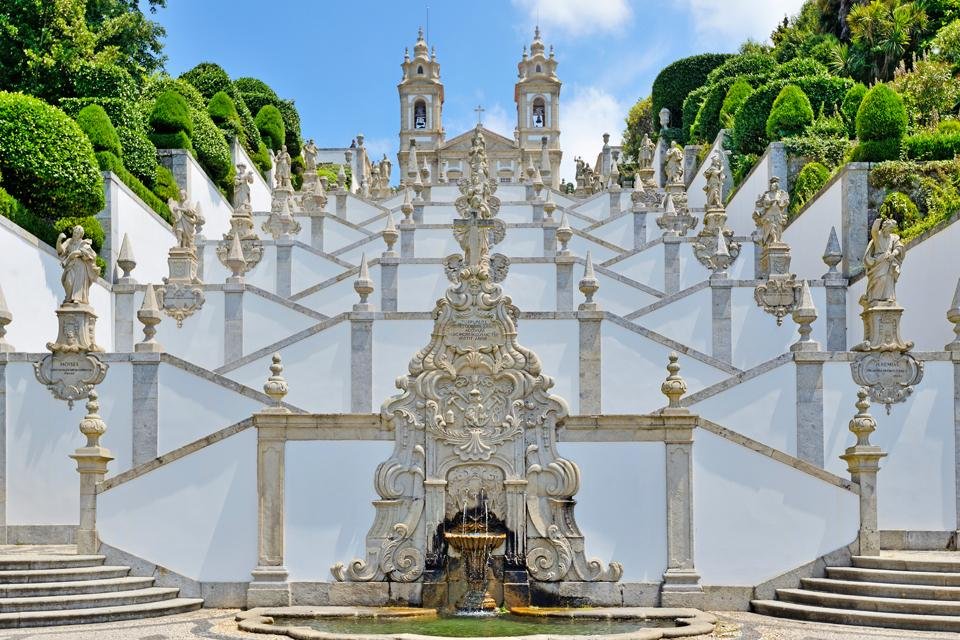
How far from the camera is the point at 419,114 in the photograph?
85000 millimetres

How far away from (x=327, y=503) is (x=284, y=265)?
47.4ft

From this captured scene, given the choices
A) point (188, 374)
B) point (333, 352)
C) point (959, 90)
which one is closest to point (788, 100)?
point (959, 90)

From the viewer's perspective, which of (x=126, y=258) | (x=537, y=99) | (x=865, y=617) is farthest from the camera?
(x=537, y=99)

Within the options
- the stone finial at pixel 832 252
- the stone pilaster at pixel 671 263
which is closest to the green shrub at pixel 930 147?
the stone finial at pixel 832 252

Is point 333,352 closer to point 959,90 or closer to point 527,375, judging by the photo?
point 527,375

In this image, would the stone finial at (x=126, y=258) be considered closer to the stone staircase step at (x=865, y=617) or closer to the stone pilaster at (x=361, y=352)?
the stone pilaster at (x=361, y=352)

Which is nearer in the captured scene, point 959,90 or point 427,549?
point 427,549

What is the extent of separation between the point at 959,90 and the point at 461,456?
2512cm

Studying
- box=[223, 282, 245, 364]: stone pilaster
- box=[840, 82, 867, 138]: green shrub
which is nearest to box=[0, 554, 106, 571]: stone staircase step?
box=[223, 282, 245, 364]: stone pilaster

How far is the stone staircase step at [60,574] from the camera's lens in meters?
14.7

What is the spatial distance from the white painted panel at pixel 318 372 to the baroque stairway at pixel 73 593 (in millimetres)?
6501

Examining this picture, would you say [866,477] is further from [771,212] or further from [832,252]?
[771,212]

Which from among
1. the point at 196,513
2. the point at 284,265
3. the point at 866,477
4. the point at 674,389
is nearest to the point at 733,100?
the point at 284,265

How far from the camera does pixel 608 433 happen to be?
15891 millimetres
